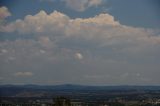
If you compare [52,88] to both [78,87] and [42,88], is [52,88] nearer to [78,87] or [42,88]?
[42,88]

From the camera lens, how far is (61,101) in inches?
372

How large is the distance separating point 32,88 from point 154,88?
18407 millimetres

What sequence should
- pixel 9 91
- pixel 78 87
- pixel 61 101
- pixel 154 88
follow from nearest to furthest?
pixel 61 101
pixel 9 91
pixel 154 88
pixel 78 87

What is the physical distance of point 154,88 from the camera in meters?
59.6

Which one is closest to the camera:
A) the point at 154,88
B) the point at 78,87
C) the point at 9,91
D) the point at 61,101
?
the point at 61,101

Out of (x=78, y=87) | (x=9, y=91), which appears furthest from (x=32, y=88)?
(x=9, y=91)

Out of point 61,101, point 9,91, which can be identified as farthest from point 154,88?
point 61,101

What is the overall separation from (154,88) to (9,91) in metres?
29.0

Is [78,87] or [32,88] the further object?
[78,87]

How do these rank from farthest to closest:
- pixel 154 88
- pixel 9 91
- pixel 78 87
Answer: pixel 78 87
pixel 154 88
pixel 9 91

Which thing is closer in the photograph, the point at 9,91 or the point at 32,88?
the point at 9,91

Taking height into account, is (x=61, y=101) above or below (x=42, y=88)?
below

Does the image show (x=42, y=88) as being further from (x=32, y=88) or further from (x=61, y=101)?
(x=61, y=101)

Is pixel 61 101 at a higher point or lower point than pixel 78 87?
lower
